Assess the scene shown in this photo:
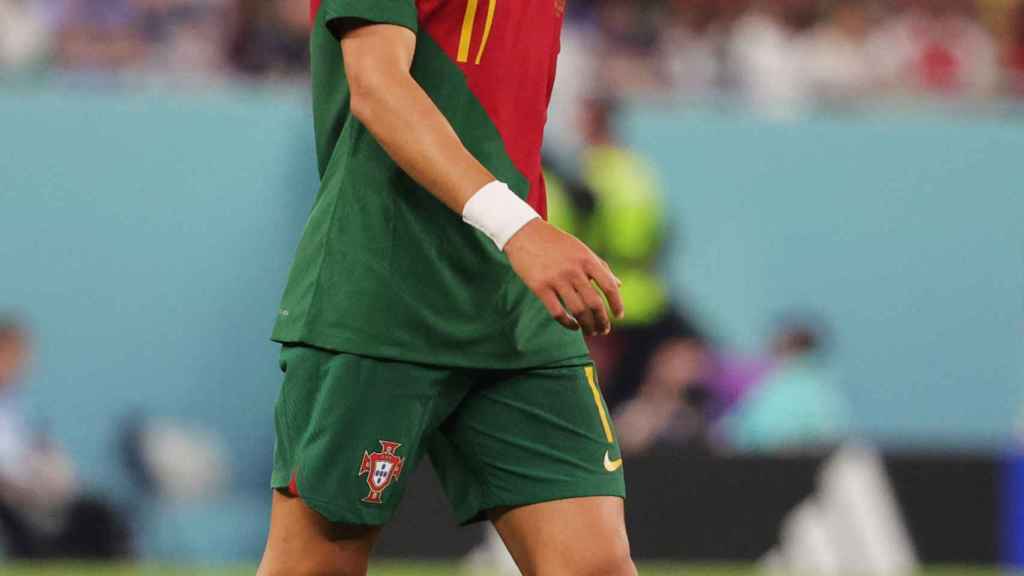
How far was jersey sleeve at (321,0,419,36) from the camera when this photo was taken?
3.43 meters

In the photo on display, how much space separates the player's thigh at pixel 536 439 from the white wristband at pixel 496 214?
0.53 metres

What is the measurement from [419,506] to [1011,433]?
4.01m

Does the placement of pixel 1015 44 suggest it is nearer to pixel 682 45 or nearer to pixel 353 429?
pixel 682 45

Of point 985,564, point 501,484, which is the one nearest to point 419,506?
point 985,564

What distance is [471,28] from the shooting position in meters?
3.66

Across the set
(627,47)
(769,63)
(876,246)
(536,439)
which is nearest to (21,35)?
(627,47)

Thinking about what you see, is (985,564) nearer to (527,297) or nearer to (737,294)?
(737,294)

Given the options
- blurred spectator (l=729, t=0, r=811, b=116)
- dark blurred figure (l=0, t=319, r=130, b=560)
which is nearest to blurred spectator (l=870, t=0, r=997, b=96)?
blurred spectator (l=729, t=0, r=811, b=116)

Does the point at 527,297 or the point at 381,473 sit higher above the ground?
the point at 527,297

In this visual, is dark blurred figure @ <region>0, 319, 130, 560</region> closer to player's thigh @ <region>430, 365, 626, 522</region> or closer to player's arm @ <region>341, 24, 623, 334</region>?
player's thigh @ <region>430, 365, 626, 522</region>

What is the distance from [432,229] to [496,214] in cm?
44

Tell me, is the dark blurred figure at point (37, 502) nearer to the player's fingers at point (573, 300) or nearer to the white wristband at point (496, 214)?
the white wristband at point (496, 214)

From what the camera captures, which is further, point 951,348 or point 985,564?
point 951,348

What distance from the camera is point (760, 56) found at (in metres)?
11.9
